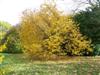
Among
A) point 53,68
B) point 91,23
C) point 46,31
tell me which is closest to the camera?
point 53,68

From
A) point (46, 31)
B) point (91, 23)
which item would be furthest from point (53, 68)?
point (91, 23)

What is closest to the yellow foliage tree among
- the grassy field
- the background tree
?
the background tree

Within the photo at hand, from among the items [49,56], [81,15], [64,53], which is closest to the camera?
[49,56]

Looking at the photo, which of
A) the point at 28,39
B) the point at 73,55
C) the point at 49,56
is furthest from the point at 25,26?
the point at 73,55

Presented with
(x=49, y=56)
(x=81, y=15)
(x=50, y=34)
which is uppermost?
(x=81, y=15)

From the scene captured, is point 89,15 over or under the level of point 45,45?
over

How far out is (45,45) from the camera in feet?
78.9

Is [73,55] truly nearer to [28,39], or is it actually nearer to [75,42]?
[75,42]

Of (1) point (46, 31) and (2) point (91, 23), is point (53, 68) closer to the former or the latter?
(1) point (46, 31)

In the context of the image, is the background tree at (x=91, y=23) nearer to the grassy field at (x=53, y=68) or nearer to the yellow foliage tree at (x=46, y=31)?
the yellow foliage tree at (x=46, y=31)

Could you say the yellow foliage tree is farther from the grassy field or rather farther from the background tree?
the grassy field

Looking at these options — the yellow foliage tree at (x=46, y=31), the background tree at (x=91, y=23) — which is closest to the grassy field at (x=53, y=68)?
the yellow foliage tree at (x=46, y=31)

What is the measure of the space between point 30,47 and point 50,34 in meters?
1.76

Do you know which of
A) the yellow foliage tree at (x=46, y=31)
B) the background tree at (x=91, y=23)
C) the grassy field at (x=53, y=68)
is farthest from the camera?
the background tree at (x=91, y=23)
